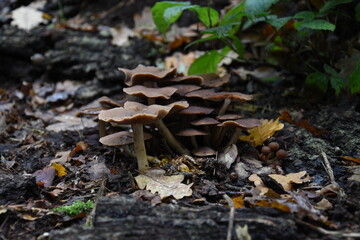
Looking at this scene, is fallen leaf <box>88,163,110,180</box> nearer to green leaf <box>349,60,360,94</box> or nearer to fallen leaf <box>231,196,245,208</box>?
fallen leaf <box>231,196,245,208</box>

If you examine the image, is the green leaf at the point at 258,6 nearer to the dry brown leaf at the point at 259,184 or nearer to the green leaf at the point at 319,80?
the green leaf at the point at 319,80

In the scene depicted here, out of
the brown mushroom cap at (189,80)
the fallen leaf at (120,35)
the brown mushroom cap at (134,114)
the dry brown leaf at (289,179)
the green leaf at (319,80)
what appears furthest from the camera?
the fallen leaf at (120,35)

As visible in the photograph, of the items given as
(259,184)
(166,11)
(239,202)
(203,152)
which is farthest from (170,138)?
(166,11)

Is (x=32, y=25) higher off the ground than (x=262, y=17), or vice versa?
(x=32, y=25)

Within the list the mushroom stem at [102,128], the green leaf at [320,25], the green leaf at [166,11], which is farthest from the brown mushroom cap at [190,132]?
the green leaf at [320,25]

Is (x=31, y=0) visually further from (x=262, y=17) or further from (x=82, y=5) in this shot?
(x=262, y=17)

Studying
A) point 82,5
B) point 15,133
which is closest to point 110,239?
point 15,133

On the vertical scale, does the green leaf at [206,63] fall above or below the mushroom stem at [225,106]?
above
